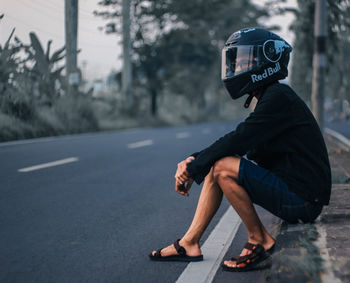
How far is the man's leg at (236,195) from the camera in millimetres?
3588

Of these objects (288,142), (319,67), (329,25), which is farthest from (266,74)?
(329,25)

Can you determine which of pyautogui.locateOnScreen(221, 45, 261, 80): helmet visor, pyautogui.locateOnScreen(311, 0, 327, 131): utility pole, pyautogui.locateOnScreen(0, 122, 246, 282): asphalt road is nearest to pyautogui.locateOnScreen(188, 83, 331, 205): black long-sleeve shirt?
pyautogui.locateOnScreen(221, 45, 261, 80): helmet visor

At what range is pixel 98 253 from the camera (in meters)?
4.05

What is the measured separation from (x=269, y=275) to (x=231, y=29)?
157 feet

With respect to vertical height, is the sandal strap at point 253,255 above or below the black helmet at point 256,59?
below

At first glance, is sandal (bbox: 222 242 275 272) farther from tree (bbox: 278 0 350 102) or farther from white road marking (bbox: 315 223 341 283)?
tree (bbox: 278 0 350 102)

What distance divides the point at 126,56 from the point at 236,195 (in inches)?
995

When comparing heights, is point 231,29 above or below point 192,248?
above

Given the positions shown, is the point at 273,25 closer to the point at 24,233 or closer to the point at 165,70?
the point at 165,70

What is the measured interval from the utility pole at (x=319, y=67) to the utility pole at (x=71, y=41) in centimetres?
1050

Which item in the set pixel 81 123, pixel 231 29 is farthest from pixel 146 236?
pixel 231 29

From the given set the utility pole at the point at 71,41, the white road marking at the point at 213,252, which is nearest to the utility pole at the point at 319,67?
the white road marking at the point at 213,252

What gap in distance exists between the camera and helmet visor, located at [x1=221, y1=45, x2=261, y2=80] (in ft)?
12.1

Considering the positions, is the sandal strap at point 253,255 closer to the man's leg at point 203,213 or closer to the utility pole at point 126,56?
the man's leg at point 203,213
